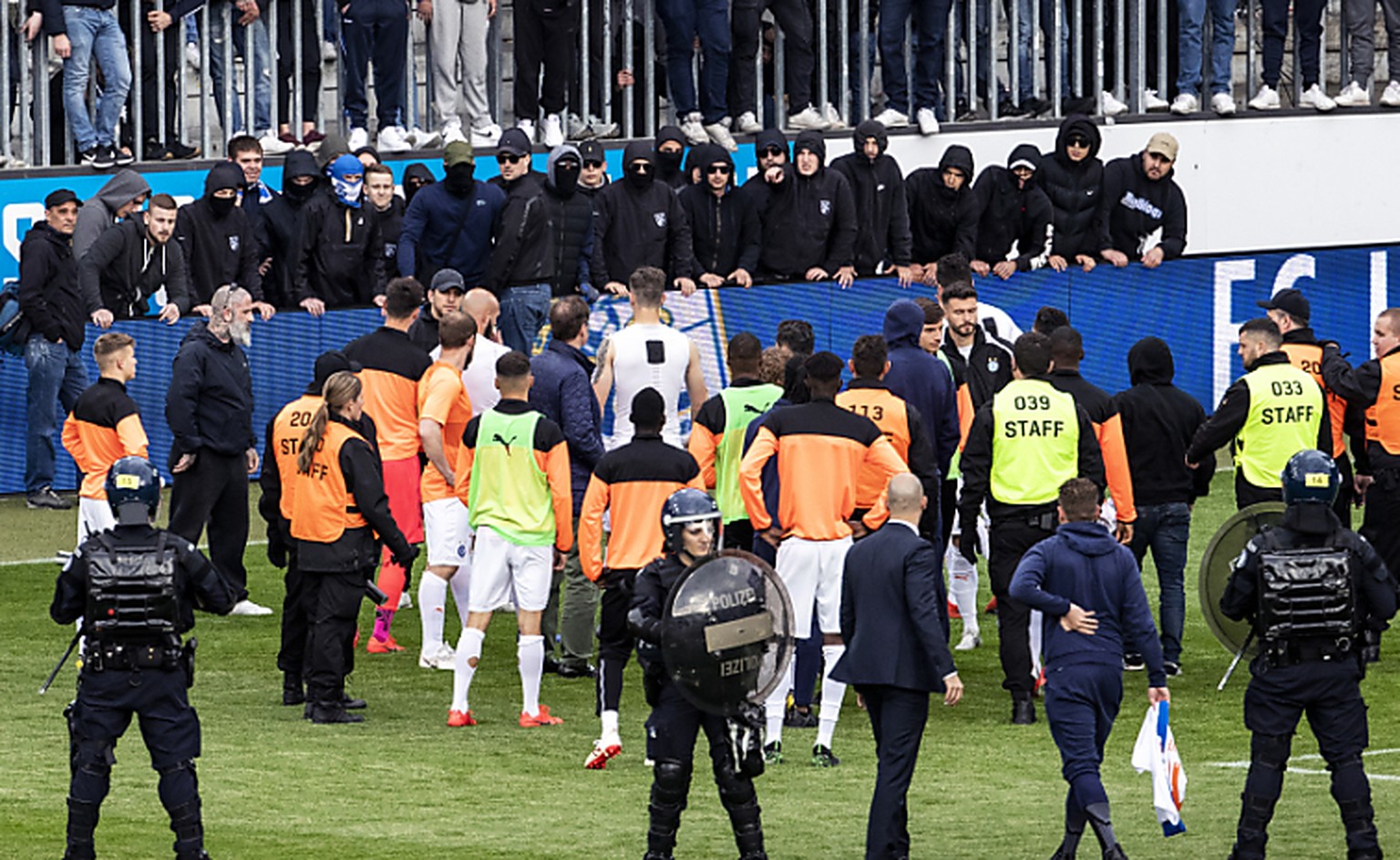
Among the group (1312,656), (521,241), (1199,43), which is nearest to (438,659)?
(521,241)

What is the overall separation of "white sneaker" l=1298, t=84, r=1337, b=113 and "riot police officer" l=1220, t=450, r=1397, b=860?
567 inches

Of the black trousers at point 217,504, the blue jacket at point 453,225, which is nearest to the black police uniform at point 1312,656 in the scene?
the black trousers at point 217,504

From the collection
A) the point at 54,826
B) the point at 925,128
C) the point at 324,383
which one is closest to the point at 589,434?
the point at 324,383

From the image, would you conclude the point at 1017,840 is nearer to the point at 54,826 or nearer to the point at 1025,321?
the point at 54,826

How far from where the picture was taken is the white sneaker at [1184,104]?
893 inches

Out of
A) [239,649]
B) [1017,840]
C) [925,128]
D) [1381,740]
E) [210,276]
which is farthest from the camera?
[925,128]

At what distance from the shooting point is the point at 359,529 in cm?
1258

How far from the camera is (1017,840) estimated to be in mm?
10203

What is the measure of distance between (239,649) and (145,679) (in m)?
5.27

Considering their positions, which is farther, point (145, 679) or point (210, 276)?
point (210, 276)

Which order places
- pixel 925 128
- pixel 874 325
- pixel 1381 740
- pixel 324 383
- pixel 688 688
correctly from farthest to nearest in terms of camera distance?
pixel 925 128 → pixel 874 325 → pixel 324 383 → pixel 1381 740 → pixel 688 688

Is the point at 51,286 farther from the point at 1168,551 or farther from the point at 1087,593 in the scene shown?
the point at 1087,593

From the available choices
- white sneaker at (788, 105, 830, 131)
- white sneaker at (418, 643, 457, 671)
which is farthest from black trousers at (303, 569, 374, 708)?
white sneaker at (788, 105, 830, 131)

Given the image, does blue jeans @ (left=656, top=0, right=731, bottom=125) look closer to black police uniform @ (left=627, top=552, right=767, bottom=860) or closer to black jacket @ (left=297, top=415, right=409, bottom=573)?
black jacket @ (left=297, top=415, right=409, bottom=573)
